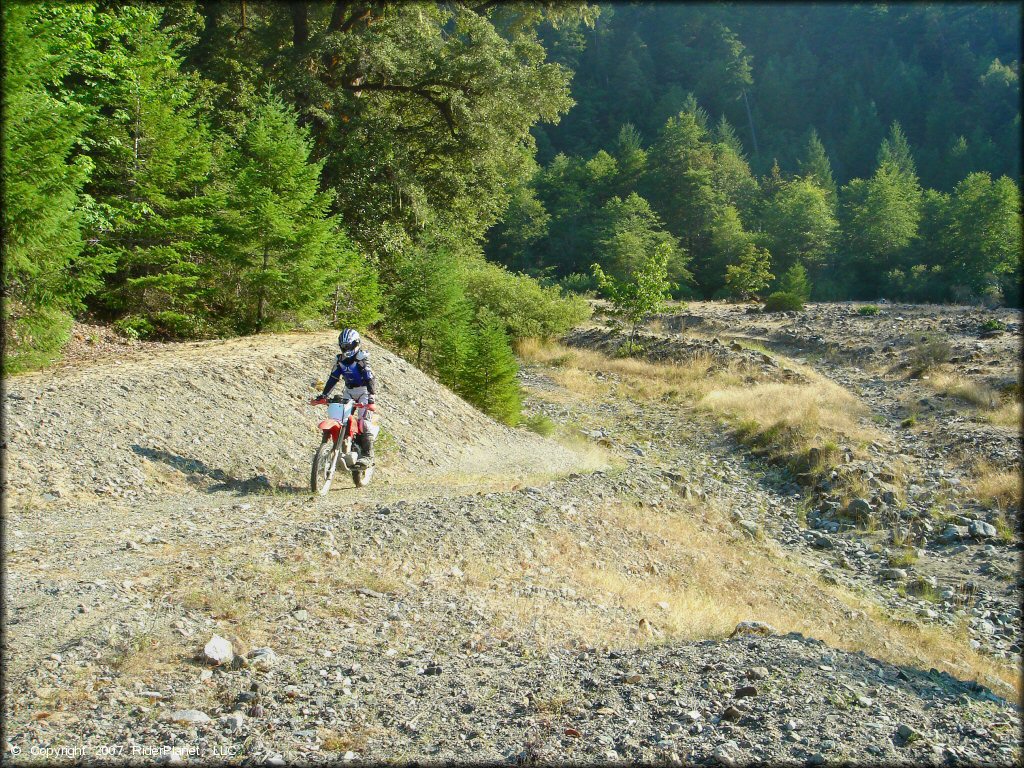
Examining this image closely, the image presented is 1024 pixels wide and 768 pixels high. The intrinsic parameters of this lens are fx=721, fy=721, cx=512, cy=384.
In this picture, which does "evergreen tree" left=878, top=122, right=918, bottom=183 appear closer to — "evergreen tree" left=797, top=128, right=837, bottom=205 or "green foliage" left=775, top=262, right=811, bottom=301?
"evergreen tree" left=797, top=128, right=837, bottom=205

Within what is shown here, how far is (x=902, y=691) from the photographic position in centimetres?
516

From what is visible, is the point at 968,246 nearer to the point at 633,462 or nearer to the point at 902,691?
the point at 633,462

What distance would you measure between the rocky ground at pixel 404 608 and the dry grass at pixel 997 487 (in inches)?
97.5

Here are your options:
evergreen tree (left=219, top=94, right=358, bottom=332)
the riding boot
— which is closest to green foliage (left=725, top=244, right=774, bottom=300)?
evergreen tree (left=219, top=94, right=358, bottom=332)

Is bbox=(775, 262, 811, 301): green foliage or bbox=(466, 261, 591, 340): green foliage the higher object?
bbox=(775, 262, 811, 301): green foliage

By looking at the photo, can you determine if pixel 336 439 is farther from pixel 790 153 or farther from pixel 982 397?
pixel 790 153

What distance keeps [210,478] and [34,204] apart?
188 inches

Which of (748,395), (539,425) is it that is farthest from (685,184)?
(539,425)

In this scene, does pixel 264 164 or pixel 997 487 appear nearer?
pixel 997 487

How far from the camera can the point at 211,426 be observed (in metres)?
10.9

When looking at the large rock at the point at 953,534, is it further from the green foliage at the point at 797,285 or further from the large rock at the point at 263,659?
the green foliage at the point at 797,285

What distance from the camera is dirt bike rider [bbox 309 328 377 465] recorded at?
386 inches

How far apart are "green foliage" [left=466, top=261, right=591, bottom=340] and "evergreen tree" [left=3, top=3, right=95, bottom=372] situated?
21869 millimetres

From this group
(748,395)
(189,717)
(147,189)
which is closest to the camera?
(189,717)
